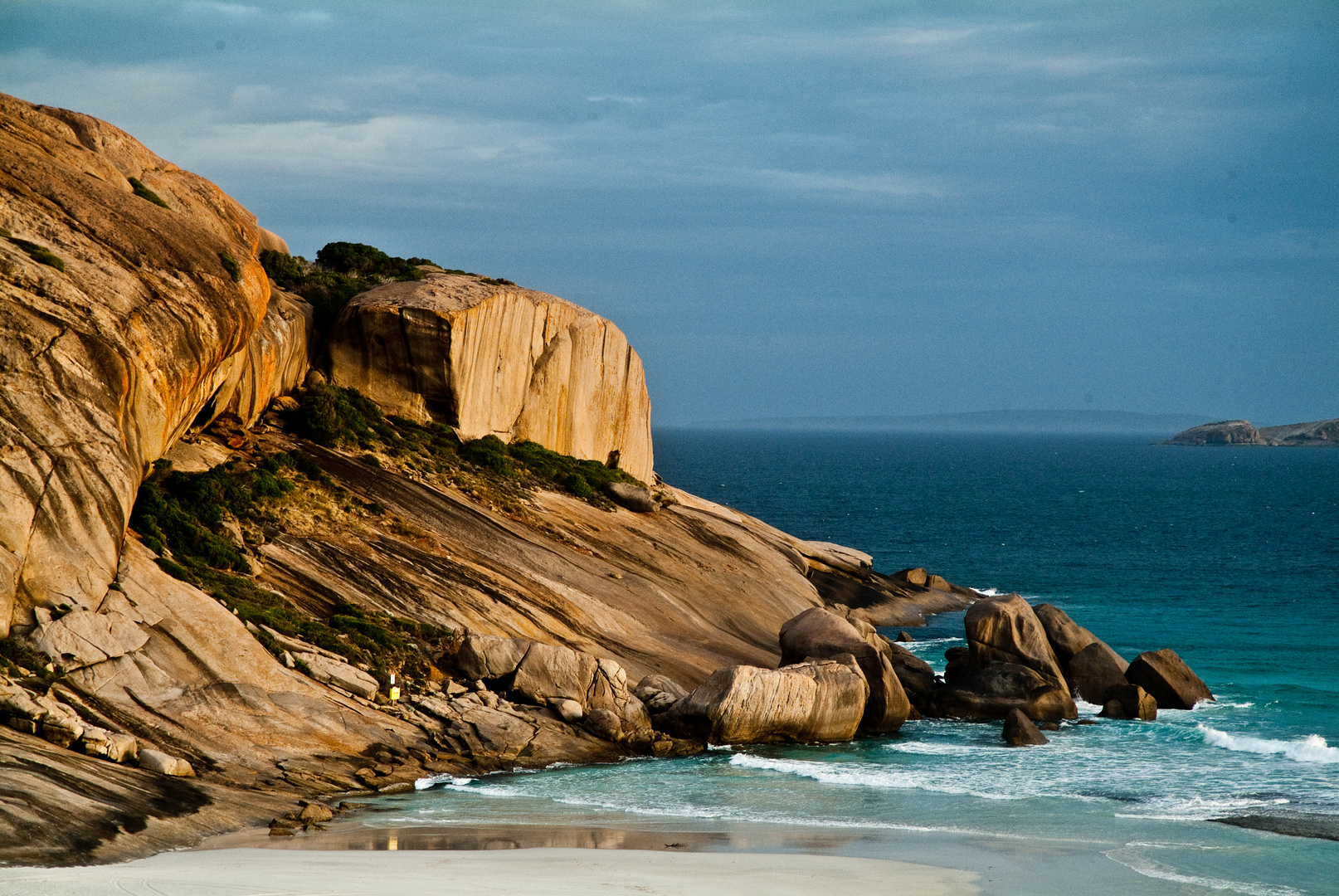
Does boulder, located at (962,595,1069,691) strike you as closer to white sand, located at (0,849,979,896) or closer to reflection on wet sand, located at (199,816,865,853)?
reflection on wet sand, located at (199,816,865,853)

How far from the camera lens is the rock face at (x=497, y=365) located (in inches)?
1683

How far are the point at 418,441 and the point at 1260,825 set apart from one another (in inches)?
1131

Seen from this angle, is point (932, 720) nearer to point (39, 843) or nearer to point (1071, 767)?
point (1071, 767)

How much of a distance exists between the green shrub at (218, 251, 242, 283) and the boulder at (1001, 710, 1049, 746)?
2526 cm

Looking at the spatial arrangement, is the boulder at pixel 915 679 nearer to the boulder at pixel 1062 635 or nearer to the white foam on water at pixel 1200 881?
the boulder at pixel 1062 635

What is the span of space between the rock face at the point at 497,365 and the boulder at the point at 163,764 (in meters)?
21.1

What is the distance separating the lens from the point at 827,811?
1032 inches

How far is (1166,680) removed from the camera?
3759 centimetres

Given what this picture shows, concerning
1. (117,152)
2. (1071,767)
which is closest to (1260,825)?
(1071,767)

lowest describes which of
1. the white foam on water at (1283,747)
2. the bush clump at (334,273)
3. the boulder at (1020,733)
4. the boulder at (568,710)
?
the white foam on water at (1283,747)

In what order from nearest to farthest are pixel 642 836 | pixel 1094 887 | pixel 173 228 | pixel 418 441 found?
pixel 1094 887 → pixel 642 836 → pixel 173 228 → pixel 418 441

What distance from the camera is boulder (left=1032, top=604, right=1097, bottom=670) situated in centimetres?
4031

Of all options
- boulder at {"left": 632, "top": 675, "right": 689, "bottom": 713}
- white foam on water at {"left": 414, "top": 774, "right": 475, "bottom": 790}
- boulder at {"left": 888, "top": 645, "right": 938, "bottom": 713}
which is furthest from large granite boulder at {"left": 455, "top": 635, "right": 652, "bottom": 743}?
boulder at {"left": 888, "top": 645, "right": 938, "bottom": 713}

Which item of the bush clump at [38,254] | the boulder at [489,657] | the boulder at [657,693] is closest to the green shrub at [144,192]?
the bush clump at [38,254]
